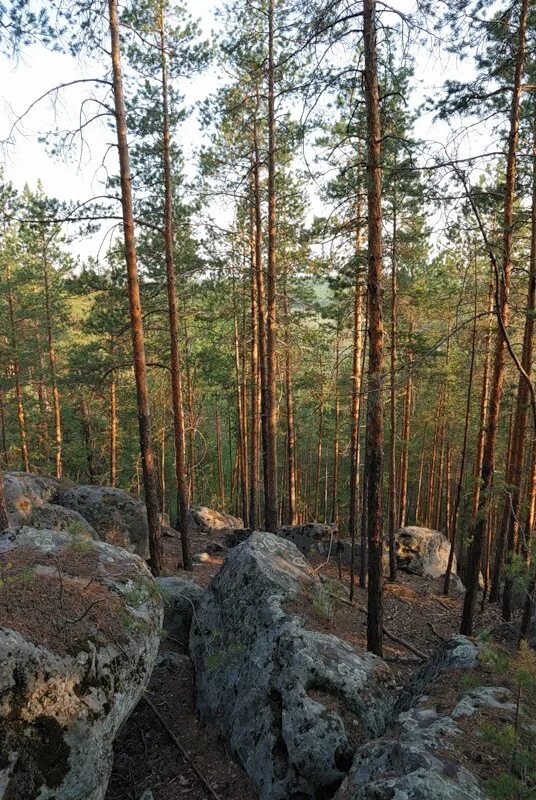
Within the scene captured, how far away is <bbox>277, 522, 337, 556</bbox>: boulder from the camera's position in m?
19.8

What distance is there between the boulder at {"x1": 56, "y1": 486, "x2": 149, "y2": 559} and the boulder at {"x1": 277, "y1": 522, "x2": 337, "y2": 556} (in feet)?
21.1

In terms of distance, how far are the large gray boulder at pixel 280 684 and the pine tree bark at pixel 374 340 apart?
3.74ft

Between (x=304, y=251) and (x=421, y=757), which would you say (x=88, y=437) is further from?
(x=421, y=757)

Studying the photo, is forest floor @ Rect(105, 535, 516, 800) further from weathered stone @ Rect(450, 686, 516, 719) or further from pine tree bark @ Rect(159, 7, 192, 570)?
pine tree bark @ Rect(159, 7, 192, 570)

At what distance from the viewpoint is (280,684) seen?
18.7 feet

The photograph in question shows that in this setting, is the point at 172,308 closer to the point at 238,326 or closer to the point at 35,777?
the point at 35,777

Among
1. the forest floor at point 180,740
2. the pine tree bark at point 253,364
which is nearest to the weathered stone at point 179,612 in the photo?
the forest floor at point 180,740

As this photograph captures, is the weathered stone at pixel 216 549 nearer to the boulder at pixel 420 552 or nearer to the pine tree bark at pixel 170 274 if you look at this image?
the pine tree bark at pixel 170 274

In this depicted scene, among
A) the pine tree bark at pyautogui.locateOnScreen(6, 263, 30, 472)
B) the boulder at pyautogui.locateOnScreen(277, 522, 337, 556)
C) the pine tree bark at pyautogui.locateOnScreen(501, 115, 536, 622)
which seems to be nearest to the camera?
the pine tree bark at pyautogui.locateOnScreen(501, 115, 536, 622)

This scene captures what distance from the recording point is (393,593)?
15977mm

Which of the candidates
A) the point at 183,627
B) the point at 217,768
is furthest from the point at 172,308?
the point at 217,768

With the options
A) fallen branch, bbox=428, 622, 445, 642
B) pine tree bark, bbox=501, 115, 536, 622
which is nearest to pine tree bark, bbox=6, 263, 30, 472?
fallen branch, bbox=428, 622, 445, 642

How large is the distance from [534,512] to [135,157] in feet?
51.7

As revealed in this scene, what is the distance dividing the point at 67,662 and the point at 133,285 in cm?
809
